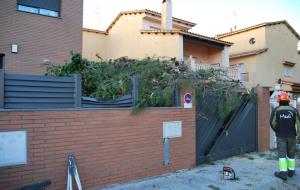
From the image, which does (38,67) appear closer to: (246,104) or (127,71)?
(127,71)

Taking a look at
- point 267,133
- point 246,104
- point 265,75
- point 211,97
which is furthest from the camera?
point 265,75

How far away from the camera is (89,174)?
579 centimetres

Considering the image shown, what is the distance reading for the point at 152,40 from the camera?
19109mm

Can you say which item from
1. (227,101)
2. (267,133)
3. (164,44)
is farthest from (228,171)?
(164,44)

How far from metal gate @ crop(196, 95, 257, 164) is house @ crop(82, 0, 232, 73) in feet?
28.4

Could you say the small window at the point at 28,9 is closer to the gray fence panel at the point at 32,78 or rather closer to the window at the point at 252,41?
the gray fence panel at the point at 32,78

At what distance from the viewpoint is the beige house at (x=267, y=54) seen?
23078 mm

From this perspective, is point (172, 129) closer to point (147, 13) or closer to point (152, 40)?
point (152, 40)

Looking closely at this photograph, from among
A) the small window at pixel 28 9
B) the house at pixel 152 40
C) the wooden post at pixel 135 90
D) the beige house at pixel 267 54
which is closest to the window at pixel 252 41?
the beige house at pixel 267 54

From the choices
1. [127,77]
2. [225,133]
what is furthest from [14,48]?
[225,133]

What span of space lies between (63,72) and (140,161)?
8.89 ft

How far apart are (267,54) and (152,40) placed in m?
9.94

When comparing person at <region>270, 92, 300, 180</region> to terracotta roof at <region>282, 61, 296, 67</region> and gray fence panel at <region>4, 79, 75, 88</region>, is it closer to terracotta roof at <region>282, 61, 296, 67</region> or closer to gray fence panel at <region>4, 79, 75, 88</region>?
gray fence panel at <region>4, 79, 75, 88</region>

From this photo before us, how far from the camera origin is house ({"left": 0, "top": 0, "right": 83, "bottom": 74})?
36.8 feet
